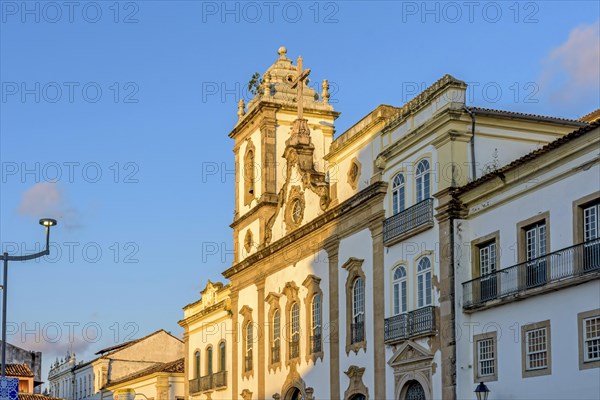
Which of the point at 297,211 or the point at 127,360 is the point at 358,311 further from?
the point at 127,360

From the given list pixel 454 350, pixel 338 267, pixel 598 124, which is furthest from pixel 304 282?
pixel 598 124

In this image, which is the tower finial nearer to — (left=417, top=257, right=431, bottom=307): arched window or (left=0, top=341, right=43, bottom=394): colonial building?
(left=417, top=257, right=431, bottom=307): arched window

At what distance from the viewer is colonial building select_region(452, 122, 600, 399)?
23672 mm

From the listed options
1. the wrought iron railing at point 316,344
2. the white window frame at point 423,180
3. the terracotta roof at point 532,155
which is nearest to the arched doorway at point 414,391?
the white window frame at point 423,180

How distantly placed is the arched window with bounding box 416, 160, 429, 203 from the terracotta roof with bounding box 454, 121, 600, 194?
1771mm

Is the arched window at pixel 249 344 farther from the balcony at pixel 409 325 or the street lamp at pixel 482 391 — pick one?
the street lamp at pixel 482 391

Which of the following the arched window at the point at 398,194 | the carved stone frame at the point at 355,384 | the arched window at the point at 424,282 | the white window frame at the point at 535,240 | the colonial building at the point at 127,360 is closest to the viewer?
the white window frame at the point at 535,240

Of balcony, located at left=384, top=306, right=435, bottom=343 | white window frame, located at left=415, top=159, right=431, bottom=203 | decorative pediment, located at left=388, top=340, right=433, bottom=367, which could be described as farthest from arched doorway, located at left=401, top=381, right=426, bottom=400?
white window frame, located at left=415, top=159, right=431, bottom=203

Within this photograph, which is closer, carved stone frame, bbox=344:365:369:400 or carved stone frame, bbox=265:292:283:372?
carved stone frame, bbox=344:365:369:400

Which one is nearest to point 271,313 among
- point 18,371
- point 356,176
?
point 356,176

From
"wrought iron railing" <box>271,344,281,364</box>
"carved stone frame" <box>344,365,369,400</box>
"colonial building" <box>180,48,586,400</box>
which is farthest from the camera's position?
"wrought iron railing" <box>271,344,281,364</box>

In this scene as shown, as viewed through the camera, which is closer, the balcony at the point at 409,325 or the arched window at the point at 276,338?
the balcony at the point at 409,325

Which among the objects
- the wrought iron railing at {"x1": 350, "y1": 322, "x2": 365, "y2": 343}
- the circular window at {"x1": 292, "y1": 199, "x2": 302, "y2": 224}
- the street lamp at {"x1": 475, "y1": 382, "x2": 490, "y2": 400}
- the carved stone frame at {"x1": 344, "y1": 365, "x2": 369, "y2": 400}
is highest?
the circular window at {"x1": 292, "y1": 199, "x2": 302, "y2": 224}

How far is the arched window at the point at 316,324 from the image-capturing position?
1473 inches
